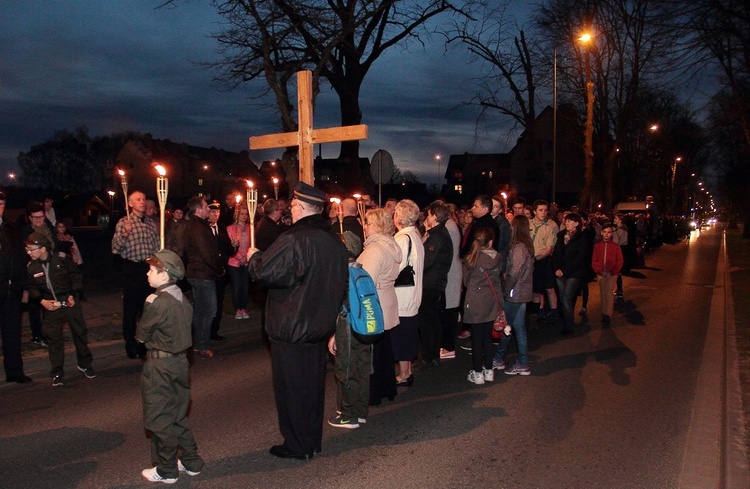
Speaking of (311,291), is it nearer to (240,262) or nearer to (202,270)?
(202,270)

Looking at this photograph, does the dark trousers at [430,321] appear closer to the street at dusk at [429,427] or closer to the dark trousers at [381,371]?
the street at dusk at [429,427]

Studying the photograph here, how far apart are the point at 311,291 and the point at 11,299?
4.31 m

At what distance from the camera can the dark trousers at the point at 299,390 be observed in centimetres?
496

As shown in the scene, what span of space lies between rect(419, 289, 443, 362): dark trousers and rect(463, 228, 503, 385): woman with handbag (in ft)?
2.16

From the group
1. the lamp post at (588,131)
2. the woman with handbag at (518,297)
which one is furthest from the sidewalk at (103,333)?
the lamp post at (588,131)

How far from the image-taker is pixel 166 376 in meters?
4.61

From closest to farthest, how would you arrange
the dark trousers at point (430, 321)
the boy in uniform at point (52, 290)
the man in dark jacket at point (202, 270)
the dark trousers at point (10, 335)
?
the boy in uniform at point (52, 290) → the dark trousers at point (10, 335) → the dark trousers at point (430, 321) → the man in dark jacket at point (202, 270)

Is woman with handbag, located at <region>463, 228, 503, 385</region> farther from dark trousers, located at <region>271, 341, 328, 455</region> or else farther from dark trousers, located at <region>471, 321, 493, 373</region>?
dark trousers, located at <region>271, 341, 328, 455</region>

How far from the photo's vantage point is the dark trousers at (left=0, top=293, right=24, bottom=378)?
7223 mm

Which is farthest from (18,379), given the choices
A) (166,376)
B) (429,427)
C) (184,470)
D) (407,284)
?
(429,427)

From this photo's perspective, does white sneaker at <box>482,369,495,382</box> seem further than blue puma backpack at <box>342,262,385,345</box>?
Yes

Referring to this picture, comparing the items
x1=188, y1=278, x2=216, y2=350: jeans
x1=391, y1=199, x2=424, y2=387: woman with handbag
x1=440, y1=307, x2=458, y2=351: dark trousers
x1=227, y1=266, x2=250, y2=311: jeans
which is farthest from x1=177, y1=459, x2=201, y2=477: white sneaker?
x1=227, y1=266, x2=250, y2=311: jeans

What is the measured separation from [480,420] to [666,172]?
70.2 meters

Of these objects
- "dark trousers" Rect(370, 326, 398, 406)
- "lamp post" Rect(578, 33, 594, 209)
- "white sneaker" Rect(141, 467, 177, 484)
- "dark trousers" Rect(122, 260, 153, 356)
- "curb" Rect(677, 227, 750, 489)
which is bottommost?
"curb" Rect(677, 227, 750, 489)
